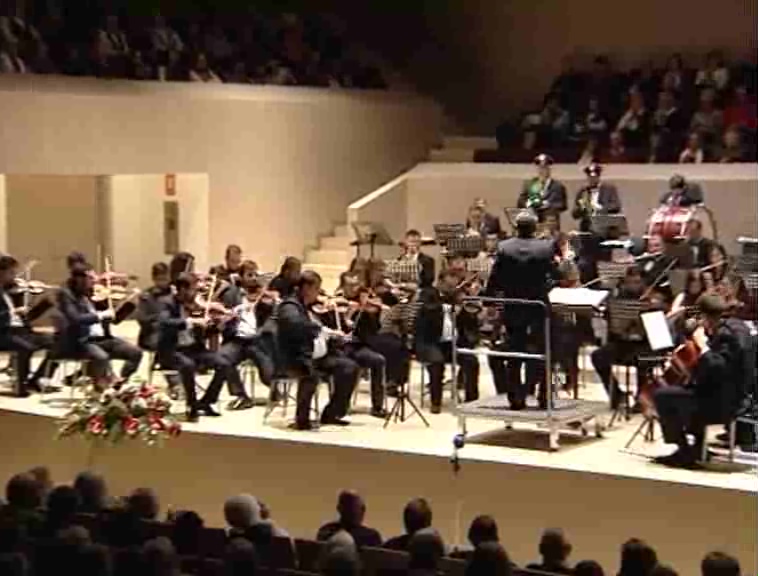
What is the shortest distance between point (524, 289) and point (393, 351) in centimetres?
153

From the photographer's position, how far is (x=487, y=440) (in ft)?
35.9

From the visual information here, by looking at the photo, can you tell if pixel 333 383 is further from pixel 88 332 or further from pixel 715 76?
pixel 715 76

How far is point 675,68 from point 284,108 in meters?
4.76

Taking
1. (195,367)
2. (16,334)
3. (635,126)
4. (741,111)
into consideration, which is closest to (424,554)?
(195,367)

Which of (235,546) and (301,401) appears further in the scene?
(301,401)

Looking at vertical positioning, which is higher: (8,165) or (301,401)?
(8,165)

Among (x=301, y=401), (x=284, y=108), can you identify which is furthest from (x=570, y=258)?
(x=284, y=108)

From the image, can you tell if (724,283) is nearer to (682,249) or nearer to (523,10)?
(682,249)

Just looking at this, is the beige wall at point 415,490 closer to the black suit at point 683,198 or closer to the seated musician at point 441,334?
the seated musician at point 441,334

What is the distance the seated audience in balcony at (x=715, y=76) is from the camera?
17984 mm

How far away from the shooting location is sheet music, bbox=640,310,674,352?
10047 mm

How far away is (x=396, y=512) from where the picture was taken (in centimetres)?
1066

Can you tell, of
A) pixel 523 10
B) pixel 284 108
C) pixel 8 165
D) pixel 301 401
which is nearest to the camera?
pixel 301 401

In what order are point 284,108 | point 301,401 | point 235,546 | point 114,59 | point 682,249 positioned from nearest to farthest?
point 235,546 < point 301,401 < point 682,249 < point 114,59 < point 284,108
